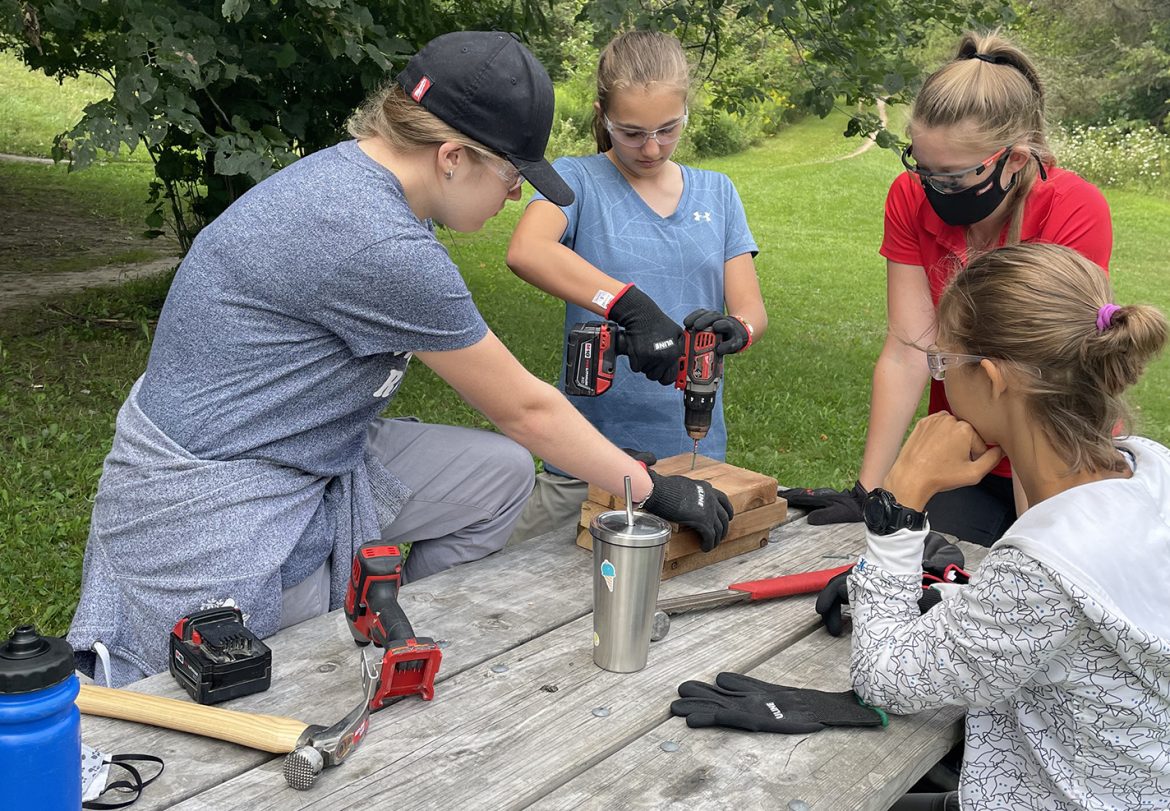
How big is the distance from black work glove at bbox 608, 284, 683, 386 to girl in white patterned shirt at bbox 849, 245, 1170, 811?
87 centimetres

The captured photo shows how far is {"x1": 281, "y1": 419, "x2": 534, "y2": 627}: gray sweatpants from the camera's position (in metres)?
2.84

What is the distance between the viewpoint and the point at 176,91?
15.6 feet

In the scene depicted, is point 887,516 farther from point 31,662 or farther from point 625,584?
point 31,662

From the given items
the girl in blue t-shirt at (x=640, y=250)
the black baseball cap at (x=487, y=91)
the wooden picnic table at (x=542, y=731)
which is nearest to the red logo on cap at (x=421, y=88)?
the black baseball cap at (x=487, y=91)

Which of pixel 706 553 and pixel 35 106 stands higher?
pixel 706 553

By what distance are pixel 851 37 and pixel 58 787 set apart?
A: 6.17 metres

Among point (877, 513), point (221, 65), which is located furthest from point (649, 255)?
point (221, 65)

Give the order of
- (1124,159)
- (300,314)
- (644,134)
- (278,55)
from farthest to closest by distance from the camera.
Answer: (1124,159), (278,55), (644,134), (300,314)

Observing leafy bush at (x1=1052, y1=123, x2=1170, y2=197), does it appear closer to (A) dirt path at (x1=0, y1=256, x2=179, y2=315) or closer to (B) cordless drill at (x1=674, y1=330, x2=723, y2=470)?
(A) dirt path at (x1=0, y1=256, x2=179, y2=315)

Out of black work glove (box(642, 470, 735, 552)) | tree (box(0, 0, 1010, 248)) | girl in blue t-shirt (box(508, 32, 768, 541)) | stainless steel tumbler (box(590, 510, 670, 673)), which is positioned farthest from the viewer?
tree (box(0, 0, 1010, 248))

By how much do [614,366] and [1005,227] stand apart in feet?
4.04

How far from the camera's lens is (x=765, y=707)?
2.01 m

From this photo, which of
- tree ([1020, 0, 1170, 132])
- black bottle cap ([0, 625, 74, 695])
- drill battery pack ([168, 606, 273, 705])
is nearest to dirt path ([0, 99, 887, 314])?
drill battery pack ([168, 606, 273, 705])

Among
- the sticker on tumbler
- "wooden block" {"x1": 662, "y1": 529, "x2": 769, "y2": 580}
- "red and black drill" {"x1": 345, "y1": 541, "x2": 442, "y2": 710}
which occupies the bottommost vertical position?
"wooden block" {"x1": 662, "y1": 529, "x2": 769, "y2": 580}
